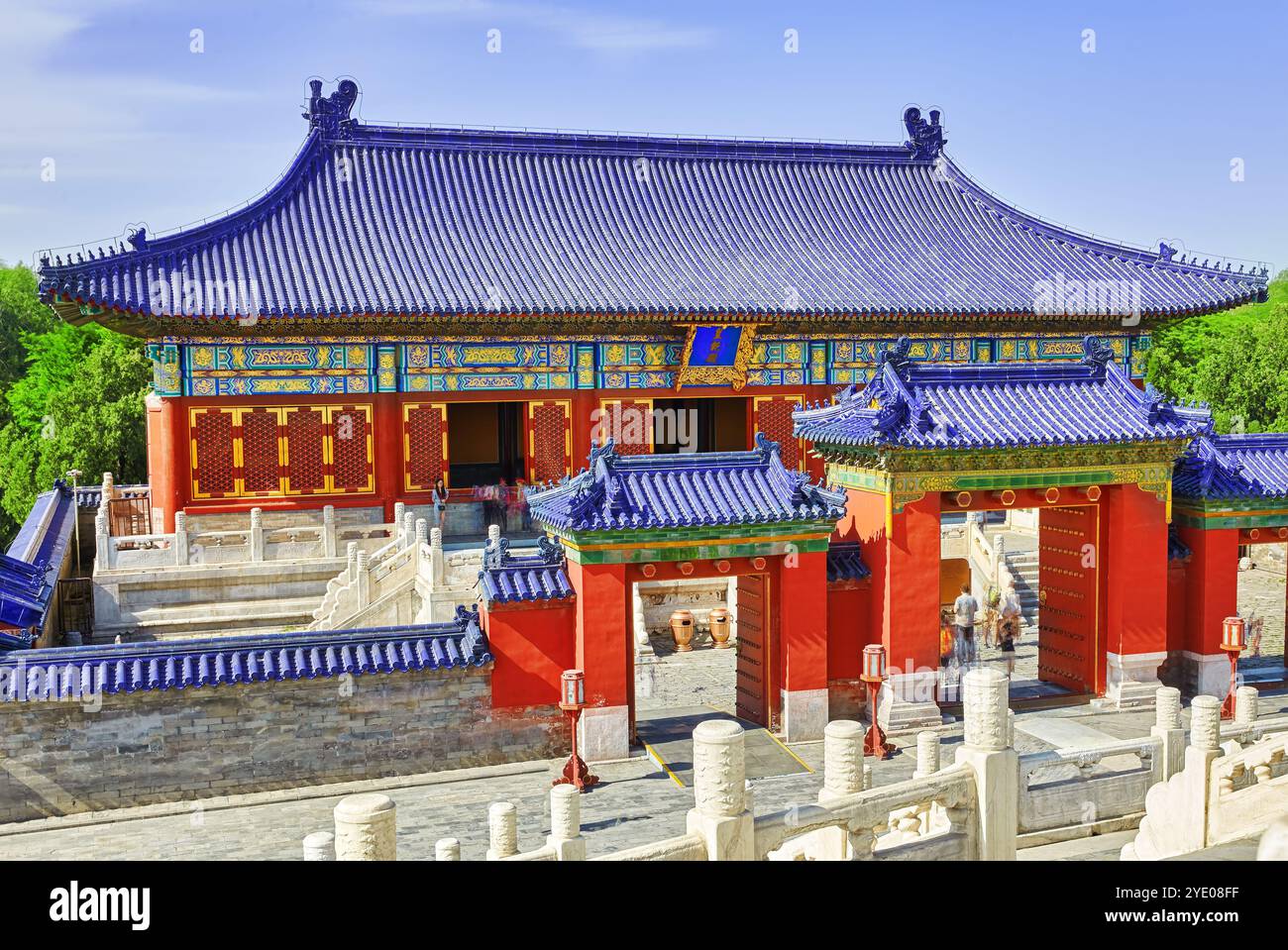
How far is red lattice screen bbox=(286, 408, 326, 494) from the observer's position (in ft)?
83.7

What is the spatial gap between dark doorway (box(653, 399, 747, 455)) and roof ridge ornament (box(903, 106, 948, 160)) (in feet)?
29.7

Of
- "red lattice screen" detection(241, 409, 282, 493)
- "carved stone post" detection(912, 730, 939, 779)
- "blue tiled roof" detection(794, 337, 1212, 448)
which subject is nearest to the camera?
"carved stone post" detection(912, 730, 939, 779)

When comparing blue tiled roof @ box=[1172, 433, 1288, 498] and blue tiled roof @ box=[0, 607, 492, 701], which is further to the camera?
blue tiled roof @ box=[1172, 433, 1288, 498]

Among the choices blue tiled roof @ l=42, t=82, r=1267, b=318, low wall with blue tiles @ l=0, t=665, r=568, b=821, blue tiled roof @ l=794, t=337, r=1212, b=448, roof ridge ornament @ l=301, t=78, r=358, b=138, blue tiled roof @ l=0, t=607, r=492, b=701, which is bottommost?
low wall with blue tiles @ l=0, t=665, r=568, b=821

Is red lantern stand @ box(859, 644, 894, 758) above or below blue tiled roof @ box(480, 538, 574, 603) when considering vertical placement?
below

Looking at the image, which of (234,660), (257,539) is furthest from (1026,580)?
(234,660)

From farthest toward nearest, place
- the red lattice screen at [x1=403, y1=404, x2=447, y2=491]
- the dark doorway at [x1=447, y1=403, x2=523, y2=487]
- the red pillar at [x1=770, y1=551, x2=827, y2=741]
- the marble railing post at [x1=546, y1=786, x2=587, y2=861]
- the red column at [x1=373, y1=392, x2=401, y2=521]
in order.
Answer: the dark doorway at [x1=447, y1=403, x2=523, y2=487] → the red lattice screen at [x1=403, y1=404, x2=447, y2=491] → the red column at [x1=373, y1=392, x2=401, y2=521] → the red pillar at [x1=770, y1=551, x2=827, y2=741] → the marble railing post at [x1=546, y1=786, x2=587, y2=861]

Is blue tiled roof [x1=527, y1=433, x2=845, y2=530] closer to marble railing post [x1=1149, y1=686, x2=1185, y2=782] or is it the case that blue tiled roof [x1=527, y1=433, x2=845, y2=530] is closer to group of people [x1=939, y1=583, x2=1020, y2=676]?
group of people [x1=939, y1=583, x2=1020, y2=676]

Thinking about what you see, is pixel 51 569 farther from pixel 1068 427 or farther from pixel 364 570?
pixel 1068 427

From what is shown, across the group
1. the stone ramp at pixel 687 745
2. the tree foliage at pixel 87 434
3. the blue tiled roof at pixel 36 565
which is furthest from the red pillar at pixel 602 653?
the tree foliage at pixel 87 434

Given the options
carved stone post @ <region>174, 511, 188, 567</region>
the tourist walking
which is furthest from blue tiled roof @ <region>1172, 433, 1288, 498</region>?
carved stone post @ <region>174, 511, 188, 567</region>

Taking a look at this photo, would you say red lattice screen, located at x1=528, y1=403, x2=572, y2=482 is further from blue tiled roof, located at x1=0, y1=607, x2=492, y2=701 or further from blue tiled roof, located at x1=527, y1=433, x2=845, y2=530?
blue tiled roof, located at x1=0, y1=607, x2=492, y2=701

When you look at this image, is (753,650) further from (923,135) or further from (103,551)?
(923,135)

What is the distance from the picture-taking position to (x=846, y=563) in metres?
17.0
